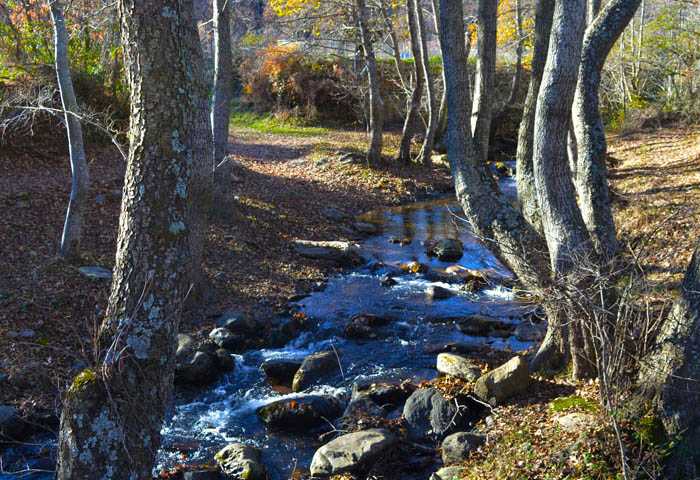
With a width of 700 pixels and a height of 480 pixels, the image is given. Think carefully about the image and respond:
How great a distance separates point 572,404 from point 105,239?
868 centimetres

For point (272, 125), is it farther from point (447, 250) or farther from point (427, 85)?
point (447, 250)

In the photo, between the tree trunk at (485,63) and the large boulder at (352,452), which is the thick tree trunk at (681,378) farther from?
the tree trunk at (485,63)

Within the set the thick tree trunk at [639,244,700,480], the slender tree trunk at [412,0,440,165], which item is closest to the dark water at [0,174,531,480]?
the thick tree trunk at [639,244,700,480]

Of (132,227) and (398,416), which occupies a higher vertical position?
(132,227)

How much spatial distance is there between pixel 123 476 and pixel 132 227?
1.74 m

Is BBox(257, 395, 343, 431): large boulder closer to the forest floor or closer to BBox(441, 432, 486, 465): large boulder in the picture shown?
BBox(441, 432, 486, 465): large boulder

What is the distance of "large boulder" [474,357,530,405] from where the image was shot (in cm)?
766

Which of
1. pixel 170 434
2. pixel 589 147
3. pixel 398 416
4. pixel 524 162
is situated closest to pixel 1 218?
pixel 170 434

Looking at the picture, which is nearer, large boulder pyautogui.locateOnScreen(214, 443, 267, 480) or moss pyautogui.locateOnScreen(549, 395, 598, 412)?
moss pyautogui.locateOnScreen(549, 395, 598, 412)

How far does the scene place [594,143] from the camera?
7.91m

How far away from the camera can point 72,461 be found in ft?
15.7

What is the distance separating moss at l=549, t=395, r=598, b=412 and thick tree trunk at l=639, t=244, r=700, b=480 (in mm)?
705

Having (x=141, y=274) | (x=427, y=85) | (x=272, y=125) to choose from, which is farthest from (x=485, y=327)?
(x=272, y=125)

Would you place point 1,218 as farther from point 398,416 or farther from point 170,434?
point 398,416
